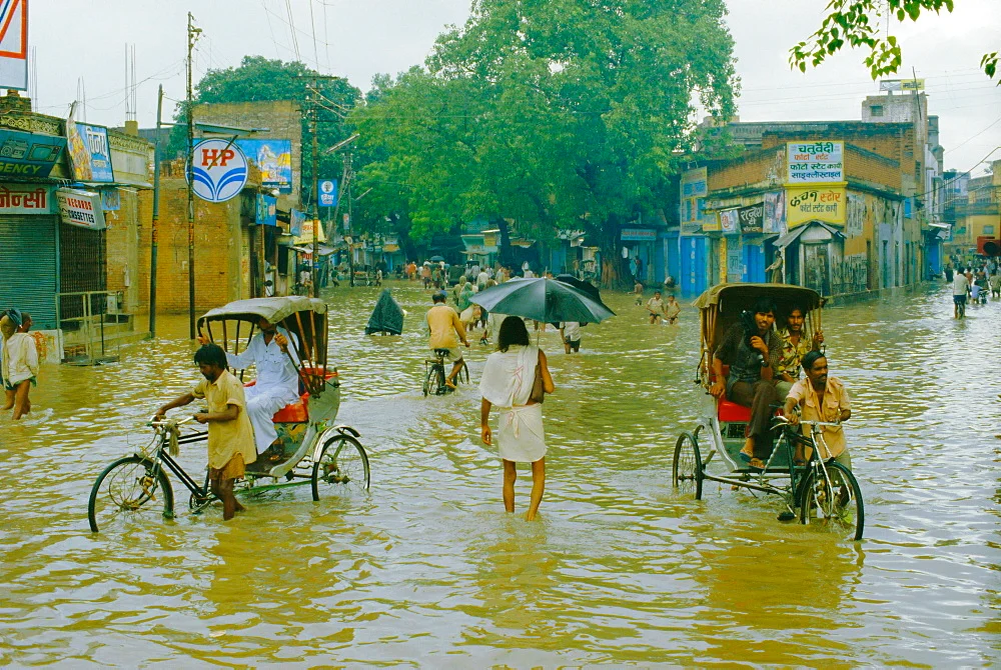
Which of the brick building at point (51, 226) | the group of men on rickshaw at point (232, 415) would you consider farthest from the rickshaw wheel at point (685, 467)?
the brick building at point (51, 226)

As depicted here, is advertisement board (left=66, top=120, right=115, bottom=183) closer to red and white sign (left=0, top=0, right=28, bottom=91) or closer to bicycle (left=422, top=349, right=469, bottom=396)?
red and white sign (left=0, top=0, right=28, bottom=91)

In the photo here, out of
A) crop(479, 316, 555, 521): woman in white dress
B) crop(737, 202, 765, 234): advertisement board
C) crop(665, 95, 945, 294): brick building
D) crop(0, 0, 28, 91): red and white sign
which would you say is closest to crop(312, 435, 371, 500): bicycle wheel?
crop(479, 316, 555, 521): woman in white dress

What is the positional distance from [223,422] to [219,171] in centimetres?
1858

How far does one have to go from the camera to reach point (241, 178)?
84.3 feet

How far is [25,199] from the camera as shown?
1984 cm

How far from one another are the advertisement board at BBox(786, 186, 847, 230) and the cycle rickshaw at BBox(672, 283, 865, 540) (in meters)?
31.9

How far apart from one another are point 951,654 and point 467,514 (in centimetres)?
405

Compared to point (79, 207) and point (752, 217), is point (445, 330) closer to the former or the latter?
point (79, 207)

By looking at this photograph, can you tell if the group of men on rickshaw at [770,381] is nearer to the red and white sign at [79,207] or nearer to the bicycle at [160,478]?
the bicycle at [160,478]

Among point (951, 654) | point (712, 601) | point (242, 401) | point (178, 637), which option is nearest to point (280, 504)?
point (242, 401)

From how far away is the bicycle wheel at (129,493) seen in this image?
8133 mm

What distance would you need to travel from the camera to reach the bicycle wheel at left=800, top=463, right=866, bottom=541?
7.66m

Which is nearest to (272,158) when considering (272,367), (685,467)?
(272,367)

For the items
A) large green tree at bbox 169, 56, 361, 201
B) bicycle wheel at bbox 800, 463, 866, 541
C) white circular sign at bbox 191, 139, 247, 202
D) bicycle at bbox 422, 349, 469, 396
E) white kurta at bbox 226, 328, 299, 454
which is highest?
large green tree at bbox 169, 56, 361, 201
